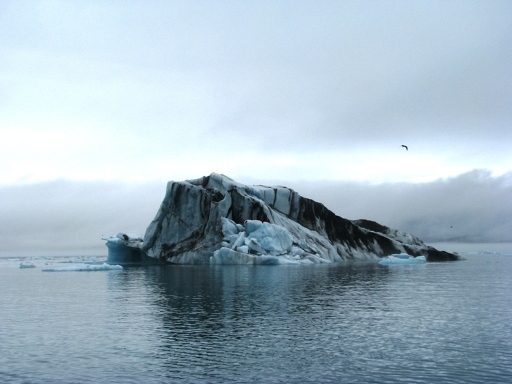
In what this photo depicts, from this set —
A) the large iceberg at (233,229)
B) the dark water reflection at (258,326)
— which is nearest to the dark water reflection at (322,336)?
the dark water reflection at (258,326)

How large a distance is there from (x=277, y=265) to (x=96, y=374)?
138 feet

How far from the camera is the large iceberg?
5406cm

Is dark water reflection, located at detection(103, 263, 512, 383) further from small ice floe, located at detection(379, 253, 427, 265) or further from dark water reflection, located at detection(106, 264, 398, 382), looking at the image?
small ice floe, located at detection(379, 253, 427, 265)

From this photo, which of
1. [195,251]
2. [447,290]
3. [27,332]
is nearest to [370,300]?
[447,290]

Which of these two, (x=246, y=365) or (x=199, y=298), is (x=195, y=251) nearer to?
(x=199, y=298)

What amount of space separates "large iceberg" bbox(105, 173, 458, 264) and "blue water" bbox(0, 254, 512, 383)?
984 inches

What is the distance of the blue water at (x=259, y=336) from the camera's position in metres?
12.0

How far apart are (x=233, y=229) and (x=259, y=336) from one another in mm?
39243

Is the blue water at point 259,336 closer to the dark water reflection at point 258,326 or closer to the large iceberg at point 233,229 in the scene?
the dark water reflection at point 258,326

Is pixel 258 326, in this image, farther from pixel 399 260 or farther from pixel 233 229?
pixel 399 260

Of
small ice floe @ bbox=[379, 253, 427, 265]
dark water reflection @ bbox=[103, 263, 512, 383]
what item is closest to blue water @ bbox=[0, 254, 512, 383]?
dark water reflection @ bbox=[103, 263, 512, 383]

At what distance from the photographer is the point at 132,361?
13.2 m

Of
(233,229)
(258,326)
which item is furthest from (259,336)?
(233,229)

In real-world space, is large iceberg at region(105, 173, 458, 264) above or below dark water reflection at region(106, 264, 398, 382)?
above
